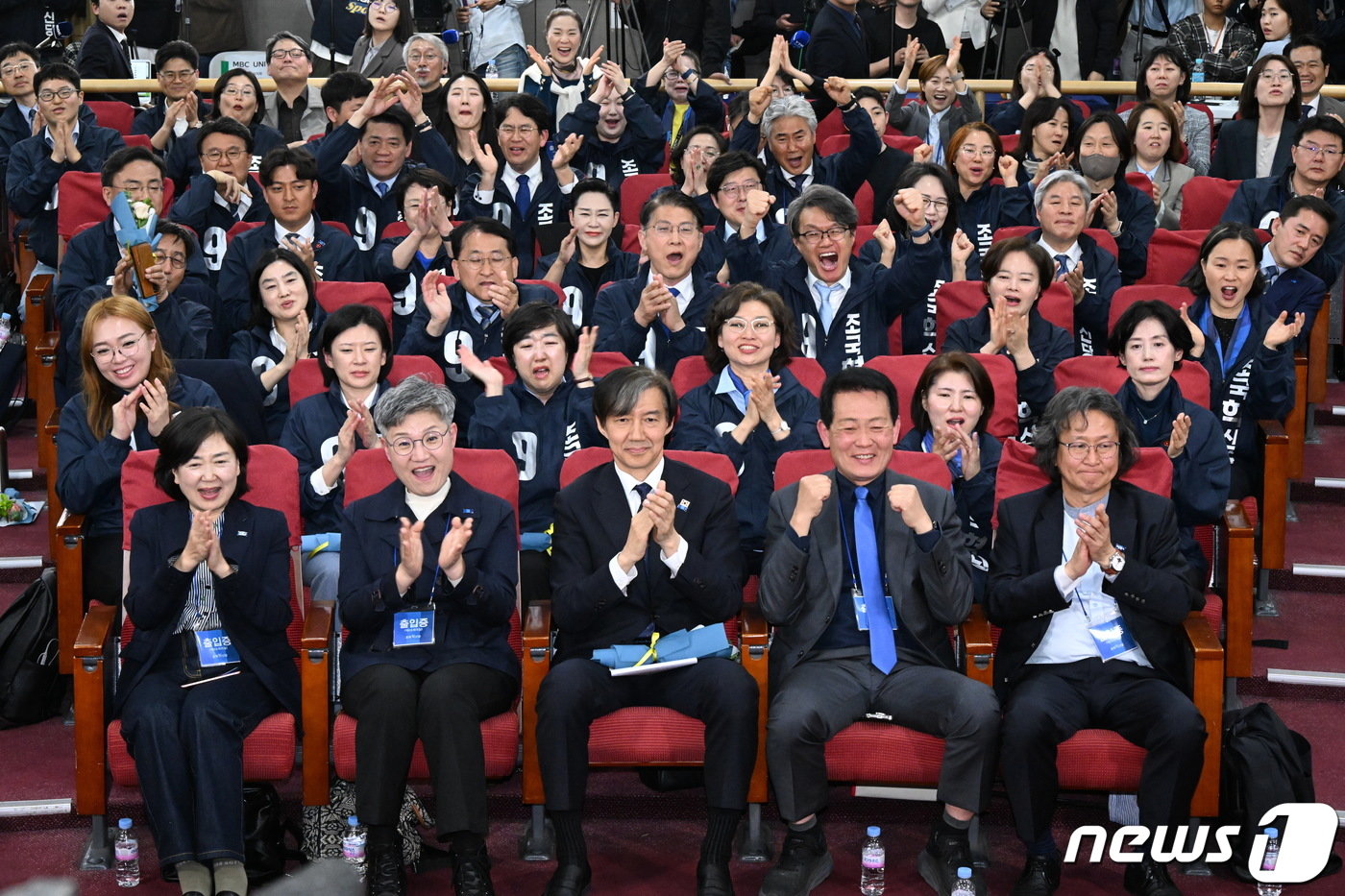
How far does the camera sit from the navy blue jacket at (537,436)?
14.3 ft

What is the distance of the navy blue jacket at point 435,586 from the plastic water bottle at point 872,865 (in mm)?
877

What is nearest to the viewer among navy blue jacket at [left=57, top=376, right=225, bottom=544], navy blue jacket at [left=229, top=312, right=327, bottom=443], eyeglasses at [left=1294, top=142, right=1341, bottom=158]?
navy blue jacket at [left=57, top=376, right=225, bottom=544]

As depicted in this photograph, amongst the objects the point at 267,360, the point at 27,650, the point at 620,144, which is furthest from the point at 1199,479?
the point at 620,144

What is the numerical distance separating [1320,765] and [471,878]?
82.9 inches

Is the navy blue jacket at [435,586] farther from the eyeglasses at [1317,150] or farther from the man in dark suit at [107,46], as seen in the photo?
the man in dark suit at [107,46]

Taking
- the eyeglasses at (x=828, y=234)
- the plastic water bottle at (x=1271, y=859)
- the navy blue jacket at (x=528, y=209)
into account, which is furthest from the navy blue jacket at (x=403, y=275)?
the plastic water bottle at (x=1271, y=859)

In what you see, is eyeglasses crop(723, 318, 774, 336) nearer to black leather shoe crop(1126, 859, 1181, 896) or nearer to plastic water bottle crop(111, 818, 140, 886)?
black leather shoe crop(1126, 859, 1181, 896)

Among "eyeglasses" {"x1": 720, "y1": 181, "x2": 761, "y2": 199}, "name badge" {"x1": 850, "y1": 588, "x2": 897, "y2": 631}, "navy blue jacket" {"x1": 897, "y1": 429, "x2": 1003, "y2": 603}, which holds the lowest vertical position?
"name badge" {"x1": 850, "y1": 588, "x2": 897, "y2": 631}

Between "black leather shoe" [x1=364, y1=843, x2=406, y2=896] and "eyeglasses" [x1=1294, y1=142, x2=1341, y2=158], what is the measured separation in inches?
160

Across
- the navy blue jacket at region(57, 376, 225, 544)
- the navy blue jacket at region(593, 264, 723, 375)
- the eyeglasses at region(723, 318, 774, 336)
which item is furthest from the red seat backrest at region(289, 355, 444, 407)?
the eyeglasses at region(723, 318, 774, 336)

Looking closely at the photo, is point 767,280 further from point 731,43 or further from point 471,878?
point 731,43

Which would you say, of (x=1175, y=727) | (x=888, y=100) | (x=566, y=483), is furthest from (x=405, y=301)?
(x=1175, y=727)

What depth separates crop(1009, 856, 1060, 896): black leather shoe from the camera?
3586mm

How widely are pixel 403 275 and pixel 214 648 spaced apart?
2197 mm
